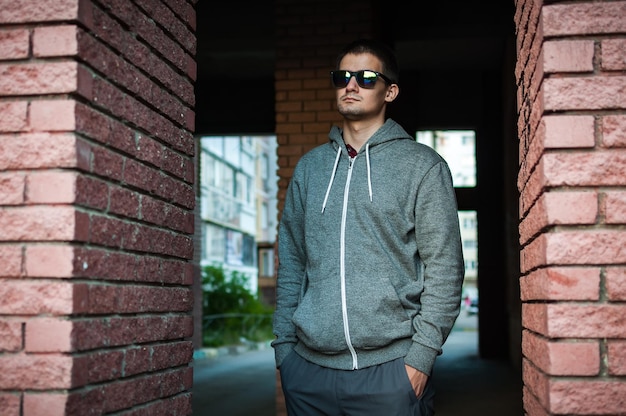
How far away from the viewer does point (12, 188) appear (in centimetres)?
228

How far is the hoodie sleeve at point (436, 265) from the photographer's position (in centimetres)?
264

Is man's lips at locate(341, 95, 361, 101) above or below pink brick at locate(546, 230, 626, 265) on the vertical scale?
above

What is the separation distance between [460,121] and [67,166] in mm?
13336

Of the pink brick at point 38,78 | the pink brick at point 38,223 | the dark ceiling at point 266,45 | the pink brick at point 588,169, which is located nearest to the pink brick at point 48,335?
the pink brick at point 38,223

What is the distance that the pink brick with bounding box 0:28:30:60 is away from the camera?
232cm

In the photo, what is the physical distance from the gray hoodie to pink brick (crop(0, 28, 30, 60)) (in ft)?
3.90

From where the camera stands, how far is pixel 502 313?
1597cm

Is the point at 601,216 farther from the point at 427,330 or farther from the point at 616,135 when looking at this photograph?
the point at 427,330

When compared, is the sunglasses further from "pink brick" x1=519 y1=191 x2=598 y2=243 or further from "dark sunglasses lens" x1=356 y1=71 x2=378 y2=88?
"pink brick" x1=519 y1=191 x2=598 y2=243

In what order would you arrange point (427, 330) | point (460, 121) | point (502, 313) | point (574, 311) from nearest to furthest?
point (574, 311), point (427, 330), point (460, 121), point (502, 313)

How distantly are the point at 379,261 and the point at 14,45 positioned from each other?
1.38m

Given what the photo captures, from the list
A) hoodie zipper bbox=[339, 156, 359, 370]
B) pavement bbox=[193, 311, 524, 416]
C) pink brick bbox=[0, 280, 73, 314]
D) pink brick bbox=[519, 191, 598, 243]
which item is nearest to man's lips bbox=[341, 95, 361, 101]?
hoodie zipper bbox=[339, 156, 359, 370]

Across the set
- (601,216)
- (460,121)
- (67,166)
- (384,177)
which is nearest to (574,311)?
(601,216)

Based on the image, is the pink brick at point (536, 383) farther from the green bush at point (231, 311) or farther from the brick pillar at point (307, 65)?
the green bush at point (231, 311)
